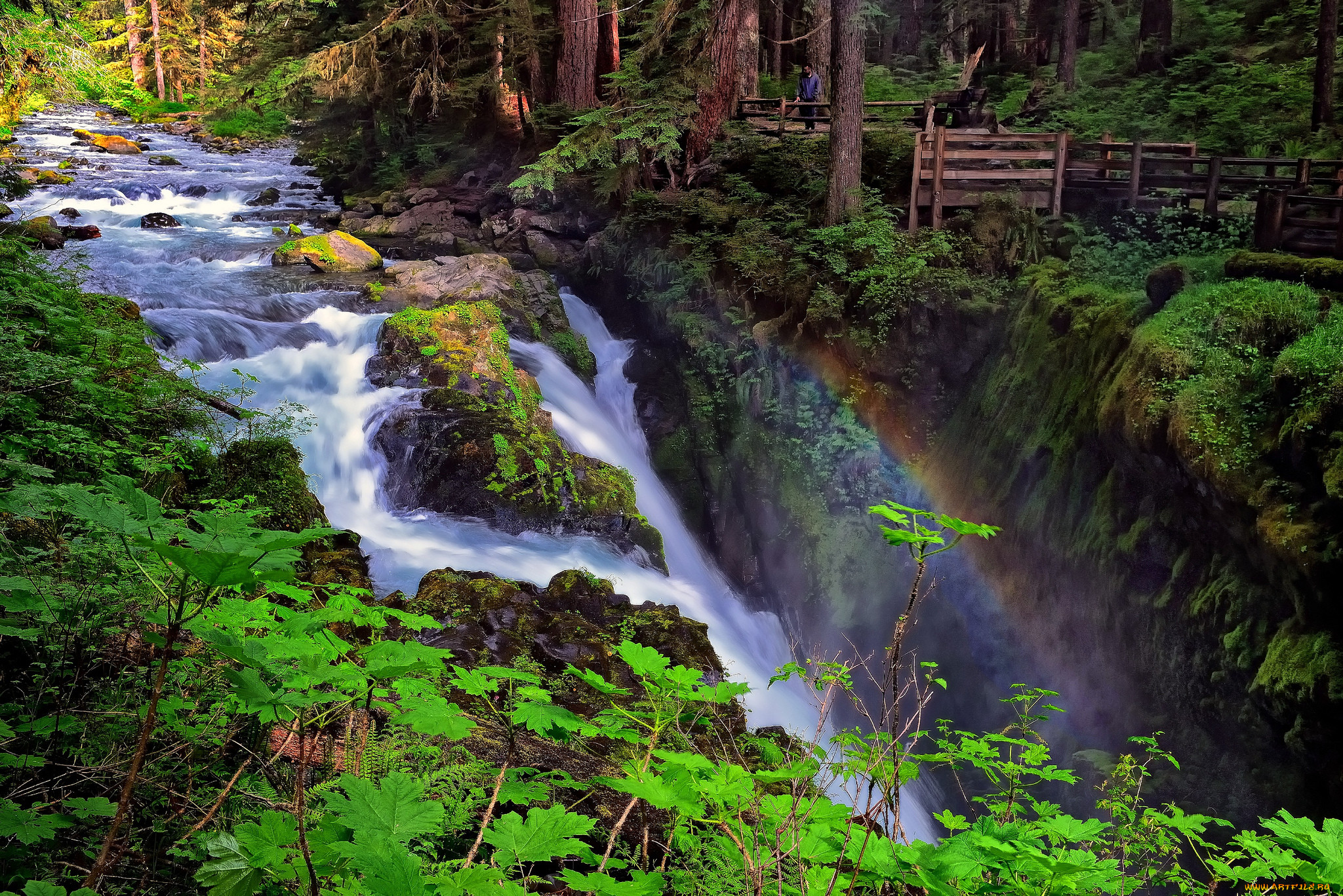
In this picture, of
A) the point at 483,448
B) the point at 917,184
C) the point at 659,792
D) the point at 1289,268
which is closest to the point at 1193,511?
the point at 1289,268

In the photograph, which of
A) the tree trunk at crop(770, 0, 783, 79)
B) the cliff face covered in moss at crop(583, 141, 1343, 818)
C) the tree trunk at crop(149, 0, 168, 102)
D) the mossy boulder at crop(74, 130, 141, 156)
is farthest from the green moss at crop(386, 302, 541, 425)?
the tree trunk at crop(149, 0, 168, 102)

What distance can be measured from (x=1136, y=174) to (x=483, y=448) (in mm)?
9952

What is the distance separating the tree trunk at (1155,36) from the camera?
2011cm

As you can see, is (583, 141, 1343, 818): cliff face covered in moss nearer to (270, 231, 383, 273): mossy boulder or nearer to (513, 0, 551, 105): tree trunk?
(270, 231, 383, 273): mossy boulder

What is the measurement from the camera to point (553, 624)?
7309 millimetres

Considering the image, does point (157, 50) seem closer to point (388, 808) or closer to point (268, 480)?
point (268, 480)

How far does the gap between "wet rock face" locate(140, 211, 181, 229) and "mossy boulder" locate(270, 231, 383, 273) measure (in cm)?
414

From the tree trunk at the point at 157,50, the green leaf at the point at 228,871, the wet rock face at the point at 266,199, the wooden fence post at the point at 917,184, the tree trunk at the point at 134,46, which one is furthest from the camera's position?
the tree trunk at the point at 157,50

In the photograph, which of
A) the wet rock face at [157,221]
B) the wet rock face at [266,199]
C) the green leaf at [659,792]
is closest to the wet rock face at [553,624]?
the green leaf at [659,792]

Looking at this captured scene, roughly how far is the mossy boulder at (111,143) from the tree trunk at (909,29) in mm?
27399

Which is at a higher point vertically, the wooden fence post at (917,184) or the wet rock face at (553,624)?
the wooden fence post at (917,184)

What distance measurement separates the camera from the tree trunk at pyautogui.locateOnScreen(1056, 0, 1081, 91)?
19.9 metres

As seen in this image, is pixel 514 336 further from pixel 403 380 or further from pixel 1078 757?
pixel 1078 757

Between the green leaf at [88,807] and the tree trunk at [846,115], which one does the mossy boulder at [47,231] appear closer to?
the tree trunk at [846,115]
